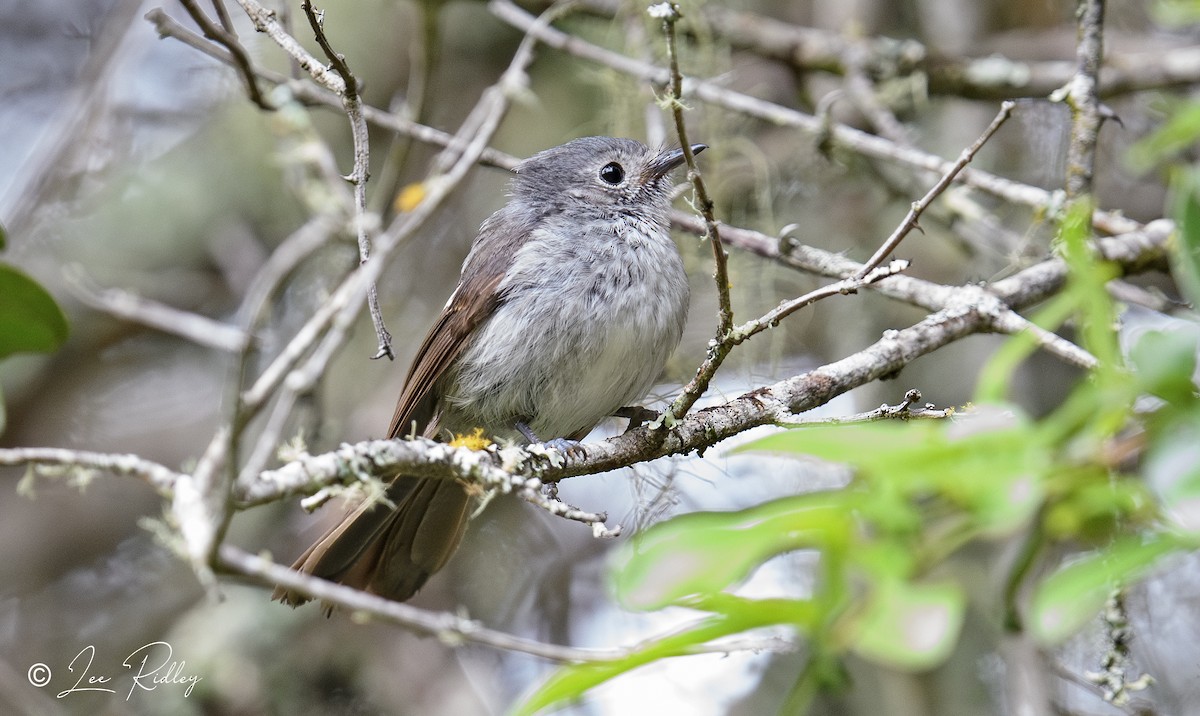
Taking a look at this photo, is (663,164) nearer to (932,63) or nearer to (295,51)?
(932,63)

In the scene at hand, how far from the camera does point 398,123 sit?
415cm

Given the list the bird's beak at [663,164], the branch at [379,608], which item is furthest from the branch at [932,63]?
the branch at [379,608]

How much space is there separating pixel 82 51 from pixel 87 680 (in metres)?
3.83

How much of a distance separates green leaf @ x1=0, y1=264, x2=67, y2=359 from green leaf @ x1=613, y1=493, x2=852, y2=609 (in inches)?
53.5

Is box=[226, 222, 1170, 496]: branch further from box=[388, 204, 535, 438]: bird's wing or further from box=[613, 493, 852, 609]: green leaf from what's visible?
box=[388, 204, 535, 438]: bird's wing

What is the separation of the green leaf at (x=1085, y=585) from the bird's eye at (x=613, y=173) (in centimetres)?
374

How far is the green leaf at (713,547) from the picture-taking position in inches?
37.6

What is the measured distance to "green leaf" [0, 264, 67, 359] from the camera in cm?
189

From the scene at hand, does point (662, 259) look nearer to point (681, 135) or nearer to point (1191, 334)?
point (681, 135)

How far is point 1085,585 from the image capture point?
97cm

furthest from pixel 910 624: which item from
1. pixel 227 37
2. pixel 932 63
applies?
pixel 932 63

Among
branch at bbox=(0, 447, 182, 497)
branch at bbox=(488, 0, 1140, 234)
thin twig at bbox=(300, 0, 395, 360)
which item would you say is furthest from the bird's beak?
branch at bbox=(0, 447, 182, 497)

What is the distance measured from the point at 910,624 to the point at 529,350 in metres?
3.13

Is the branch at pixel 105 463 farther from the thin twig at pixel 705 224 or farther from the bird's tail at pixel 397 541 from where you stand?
the bird's tail at pixel 397 541
